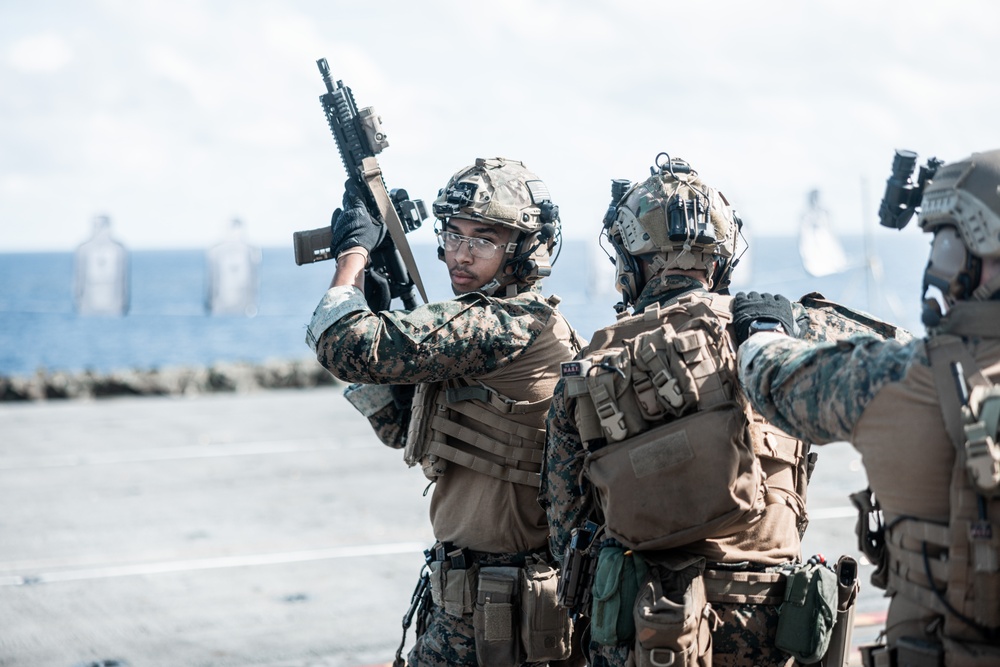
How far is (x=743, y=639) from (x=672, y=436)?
672mm

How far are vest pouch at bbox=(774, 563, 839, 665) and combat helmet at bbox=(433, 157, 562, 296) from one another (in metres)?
1.49

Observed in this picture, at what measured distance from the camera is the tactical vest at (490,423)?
383 centimetres

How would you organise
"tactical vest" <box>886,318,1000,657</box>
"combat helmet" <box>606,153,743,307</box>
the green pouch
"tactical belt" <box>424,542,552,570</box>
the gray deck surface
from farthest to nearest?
the gray deck surface, "tactical belt" <box>424,542,552,570</box>, "combat helmet" <box>606,153,743,307</box>, the green pouch, "tactical vest" <box>886,318,1000,657</box>

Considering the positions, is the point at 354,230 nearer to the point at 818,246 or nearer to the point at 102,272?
the point at 818,246

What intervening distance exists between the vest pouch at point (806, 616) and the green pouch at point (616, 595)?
44cm

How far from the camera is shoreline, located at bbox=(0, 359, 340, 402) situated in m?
17.1

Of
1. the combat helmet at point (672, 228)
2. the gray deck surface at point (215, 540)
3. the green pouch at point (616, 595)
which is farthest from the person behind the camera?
the gray deck surface at point (215, 540)

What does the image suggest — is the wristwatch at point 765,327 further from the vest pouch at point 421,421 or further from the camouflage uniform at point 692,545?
the vest pouch at point 421,421

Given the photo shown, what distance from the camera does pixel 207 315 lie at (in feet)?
114

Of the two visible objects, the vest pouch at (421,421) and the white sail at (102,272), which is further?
the white sail at (102,272)

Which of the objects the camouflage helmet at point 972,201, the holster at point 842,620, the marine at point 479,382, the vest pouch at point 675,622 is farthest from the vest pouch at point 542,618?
the camouflage helmet at point 972,201

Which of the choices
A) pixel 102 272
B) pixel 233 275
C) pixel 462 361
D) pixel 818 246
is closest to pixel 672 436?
pixel 462 361

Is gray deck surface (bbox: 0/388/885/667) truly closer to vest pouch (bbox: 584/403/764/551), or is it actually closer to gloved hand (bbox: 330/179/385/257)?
gloved hand (bbox: 330/179/385/257)

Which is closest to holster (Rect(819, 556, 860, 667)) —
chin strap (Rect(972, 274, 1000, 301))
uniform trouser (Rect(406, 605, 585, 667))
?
uniform trouser (Rect(406, 605, 585, 667))
